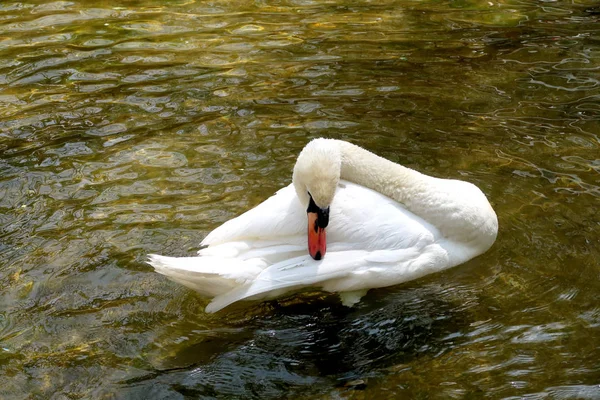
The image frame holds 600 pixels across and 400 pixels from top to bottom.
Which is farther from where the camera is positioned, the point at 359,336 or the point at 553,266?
the point at 553,266

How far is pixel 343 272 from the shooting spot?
4.88 meters

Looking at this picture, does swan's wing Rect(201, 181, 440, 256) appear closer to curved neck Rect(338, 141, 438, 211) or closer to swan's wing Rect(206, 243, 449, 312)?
swan's wing Rect(206, 243, 449, 312)

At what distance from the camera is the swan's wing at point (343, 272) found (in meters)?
4.77

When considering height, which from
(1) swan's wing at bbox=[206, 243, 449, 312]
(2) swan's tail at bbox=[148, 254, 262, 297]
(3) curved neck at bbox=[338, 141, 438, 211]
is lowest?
(1) swan's wing at bbox=[206, 243, 449, 312]

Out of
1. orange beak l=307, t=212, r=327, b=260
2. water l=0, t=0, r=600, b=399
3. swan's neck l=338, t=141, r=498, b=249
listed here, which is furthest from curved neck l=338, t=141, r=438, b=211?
orange beak l=307, t=212, r=327, b=260

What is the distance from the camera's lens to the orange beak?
4848mm

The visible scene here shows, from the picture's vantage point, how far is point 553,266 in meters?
5.30

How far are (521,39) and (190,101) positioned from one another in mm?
3599

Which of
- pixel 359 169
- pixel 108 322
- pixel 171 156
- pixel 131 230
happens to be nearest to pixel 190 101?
pixel 171 156

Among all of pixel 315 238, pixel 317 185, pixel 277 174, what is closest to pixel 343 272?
pixel 315 238

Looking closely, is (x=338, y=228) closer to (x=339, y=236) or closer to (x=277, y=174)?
(x=339, y=236)

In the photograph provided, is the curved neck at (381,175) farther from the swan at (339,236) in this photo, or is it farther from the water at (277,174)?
the water at (277,174)

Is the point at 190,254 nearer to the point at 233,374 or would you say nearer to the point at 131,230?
the point at 131,230

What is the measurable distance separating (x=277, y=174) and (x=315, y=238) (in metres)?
1.70
